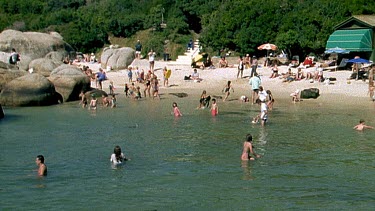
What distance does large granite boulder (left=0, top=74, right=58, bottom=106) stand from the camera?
1202 inches

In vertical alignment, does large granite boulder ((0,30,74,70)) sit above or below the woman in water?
above

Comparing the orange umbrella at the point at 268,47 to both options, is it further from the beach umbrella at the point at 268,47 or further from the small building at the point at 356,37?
the small building at the point at 356,37

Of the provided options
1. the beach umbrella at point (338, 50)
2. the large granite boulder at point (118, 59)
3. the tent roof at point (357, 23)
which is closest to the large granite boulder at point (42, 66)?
the large granite boulder at point (118, 59)

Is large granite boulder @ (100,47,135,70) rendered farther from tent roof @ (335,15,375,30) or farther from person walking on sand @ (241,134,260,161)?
person walking on sand @ (241,134,260,161)

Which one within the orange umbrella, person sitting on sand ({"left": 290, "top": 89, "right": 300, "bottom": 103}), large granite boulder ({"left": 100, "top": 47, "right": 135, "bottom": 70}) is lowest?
person sitting on sand ({"left": 290, "top": 89, "right": 300, "bottom": 103})

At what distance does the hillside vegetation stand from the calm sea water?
15.7m

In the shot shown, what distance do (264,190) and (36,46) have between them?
122 ft

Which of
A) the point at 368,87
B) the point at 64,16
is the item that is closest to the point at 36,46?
the point at 64,16

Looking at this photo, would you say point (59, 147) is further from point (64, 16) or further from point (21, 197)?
point (64, 16)

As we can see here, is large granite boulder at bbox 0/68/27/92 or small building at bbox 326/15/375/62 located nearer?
large granite boulder at bbox 0/68/27/92

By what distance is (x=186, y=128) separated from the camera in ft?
78.4

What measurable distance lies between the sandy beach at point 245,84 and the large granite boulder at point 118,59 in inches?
72.6

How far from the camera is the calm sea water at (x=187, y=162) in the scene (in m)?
14.1

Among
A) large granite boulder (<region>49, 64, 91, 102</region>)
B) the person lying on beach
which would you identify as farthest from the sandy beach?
the person lying on beach
